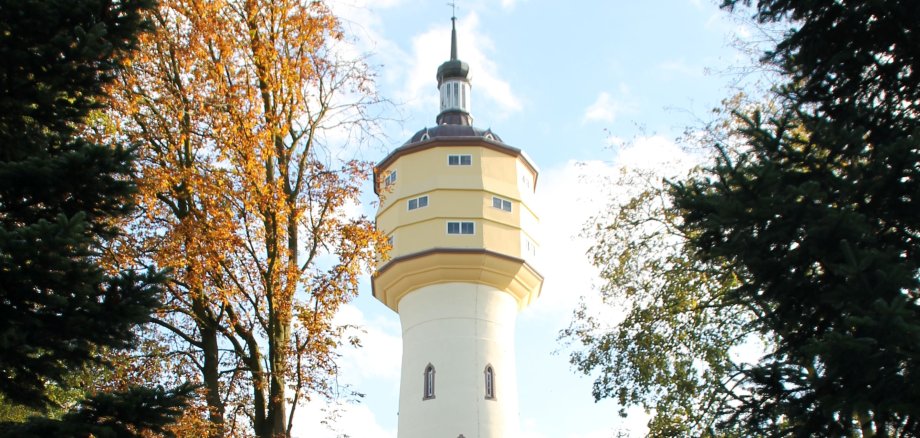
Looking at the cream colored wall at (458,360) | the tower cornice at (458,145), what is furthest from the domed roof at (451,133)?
the cream colored wall at (458,360)

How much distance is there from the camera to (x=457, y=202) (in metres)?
29.3

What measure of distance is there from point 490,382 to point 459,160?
7.06 m

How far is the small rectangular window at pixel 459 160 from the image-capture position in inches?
1189

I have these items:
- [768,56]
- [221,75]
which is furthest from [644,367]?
[221,75]

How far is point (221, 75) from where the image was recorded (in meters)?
11.2

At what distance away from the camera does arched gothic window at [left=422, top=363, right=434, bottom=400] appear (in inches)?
1076

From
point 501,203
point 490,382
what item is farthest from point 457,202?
point 490,382

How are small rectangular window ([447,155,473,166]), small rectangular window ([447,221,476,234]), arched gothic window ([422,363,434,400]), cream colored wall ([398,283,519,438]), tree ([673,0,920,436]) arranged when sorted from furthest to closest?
small rectangular window ([447,155,473,166]), small rectangular window ([447,221,476,234]), arched gothic window ([422,363,434,400]), cream colored wall ([398,283,519,438]), tree ([673,0,920,436])

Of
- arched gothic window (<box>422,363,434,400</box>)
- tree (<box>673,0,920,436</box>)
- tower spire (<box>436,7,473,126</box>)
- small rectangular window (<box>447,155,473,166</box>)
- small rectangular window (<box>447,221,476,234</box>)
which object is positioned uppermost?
tower spire (<box>436,7,473,126</box>)

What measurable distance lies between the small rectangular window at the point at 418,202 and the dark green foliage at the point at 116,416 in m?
22.6

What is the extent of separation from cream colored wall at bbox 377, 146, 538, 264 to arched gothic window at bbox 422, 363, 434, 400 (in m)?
3.43

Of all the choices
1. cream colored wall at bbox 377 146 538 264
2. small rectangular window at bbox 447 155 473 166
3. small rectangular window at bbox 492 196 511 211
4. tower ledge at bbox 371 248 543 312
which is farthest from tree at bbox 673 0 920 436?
small rectangular window at bbox 447 155 473 166

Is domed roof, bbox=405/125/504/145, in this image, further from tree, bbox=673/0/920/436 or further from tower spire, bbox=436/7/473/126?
tree, bbox=673/0/920/436

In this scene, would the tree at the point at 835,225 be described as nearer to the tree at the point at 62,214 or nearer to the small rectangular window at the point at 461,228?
the tree at the point at 62,214
